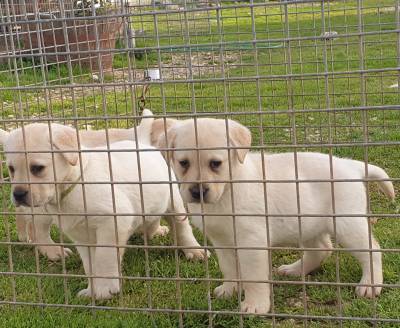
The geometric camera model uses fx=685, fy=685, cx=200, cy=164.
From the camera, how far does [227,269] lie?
2.89 metres

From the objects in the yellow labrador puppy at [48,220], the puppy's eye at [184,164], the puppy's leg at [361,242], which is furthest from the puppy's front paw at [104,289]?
the puppy's leg at [361,242]

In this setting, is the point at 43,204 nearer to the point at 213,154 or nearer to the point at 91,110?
the point at 213,154

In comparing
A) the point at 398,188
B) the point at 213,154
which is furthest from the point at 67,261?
the point at 398,188

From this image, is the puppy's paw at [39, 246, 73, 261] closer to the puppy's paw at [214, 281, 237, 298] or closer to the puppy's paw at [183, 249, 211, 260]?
the puppy's paw at [183, 249, 211, 260]

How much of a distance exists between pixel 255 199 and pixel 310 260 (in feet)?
1.81

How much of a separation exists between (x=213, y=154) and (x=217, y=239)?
400 mm

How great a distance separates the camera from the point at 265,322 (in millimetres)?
2662

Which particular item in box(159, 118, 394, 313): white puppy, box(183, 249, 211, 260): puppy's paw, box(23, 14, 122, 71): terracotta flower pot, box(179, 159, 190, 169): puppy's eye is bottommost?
box(183, 249, 211, 260): puppy's paw

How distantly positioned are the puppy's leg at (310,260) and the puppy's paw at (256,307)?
418 millimetres

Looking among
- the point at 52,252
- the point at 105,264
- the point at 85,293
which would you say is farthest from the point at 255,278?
the point at 52,252

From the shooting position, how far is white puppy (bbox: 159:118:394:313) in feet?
8.64

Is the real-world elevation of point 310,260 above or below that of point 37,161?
below

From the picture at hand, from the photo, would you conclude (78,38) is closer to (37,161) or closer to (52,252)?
(52,252)

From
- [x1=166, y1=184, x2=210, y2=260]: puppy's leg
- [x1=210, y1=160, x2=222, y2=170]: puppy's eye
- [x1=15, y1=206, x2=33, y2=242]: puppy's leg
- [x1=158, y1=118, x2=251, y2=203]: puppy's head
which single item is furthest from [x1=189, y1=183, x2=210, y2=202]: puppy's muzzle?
[x1=15, y1=206, x2=33, y2=242]: puppy's leg
